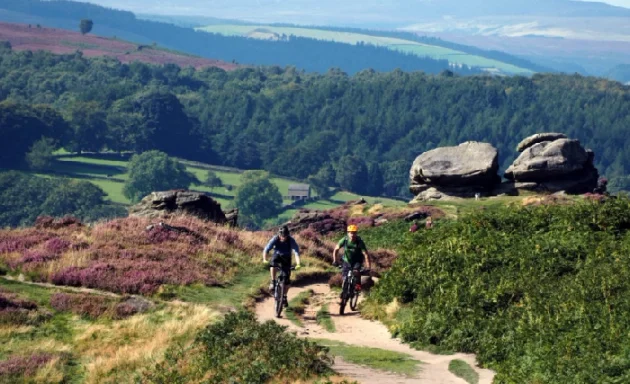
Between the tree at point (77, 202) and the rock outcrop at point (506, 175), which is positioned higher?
the rock outcrop at point (506, 175)

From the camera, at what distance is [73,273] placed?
3130 centimetres

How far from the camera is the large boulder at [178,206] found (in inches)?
1743

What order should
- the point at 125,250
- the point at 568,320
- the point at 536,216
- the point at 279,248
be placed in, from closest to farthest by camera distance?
the point at 568,320, the point at 279,248, the point at 125,250, the point at 536,216

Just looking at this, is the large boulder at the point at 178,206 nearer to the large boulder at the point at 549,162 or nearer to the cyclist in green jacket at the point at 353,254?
the cyclist in green jacket at the point at 353,254

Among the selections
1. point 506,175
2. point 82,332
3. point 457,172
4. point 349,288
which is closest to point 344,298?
point 349,288

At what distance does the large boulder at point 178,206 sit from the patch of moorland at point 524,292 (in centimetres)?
1013

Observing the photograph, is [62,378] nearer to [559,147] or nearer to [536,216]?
[536,216]

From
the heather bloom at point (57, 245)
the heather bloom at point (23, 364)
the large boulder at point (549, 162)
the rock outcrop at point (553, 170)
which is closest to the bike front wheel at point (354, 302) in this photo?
the heather bloom at point (57, 245)

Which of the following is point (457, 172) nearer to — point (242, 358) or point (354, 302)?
point (354, 302)

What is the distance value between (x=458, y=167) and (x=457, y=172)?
0.42 m

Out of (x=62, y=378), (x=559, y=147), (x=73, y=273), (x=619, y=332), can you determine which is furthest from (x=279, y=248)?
(x=559, y=147)

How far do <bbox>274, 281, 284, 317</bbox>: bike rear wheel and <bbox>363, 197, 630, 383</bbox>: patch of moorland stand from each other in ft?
7.69

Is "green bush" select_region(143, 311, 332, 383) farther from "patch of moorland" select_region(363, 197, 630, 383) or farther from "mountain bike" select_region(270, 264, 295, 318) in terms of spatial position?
"mountain bike" select_region(270, 264, 295, 318)

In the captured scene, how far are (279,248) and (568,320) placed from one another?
28.0ft
